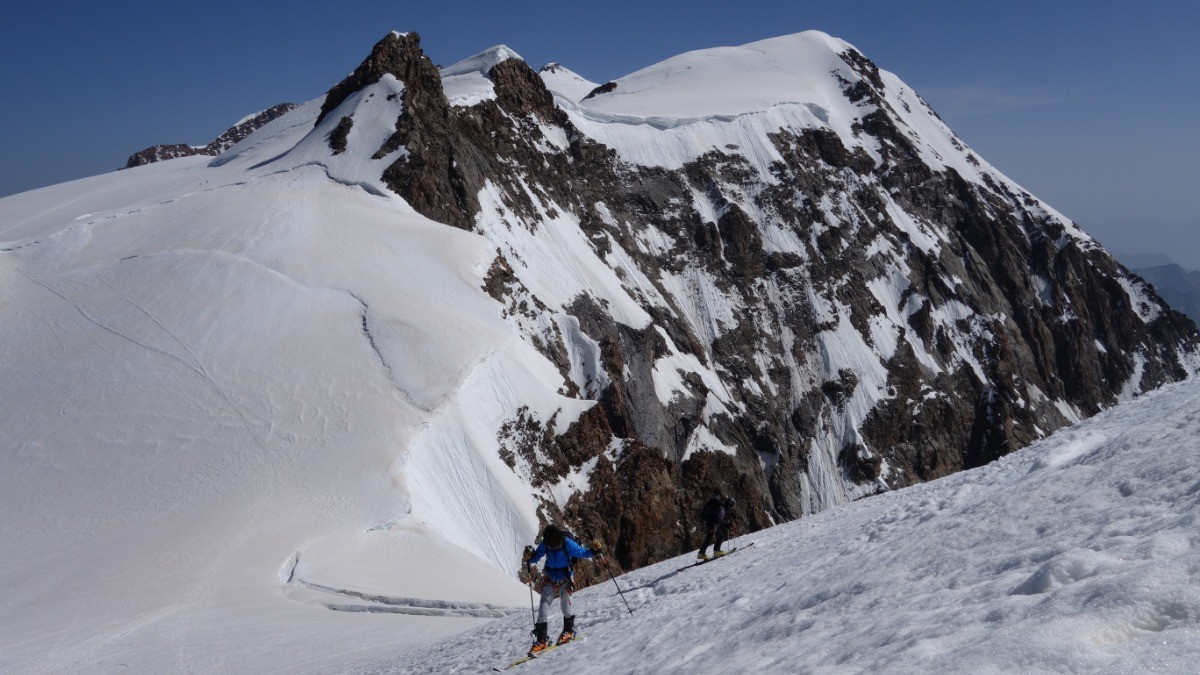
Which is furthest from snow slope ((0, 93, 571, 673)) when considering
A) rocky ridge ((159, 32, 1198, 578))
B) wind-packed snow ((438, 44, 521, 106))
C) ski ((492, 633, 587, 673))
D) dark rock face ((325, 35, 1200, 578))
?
wind-packed snow ((438, 44, 521, 106))

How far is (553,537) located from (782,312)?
53.6 m

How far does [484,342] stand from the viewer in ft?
96.3

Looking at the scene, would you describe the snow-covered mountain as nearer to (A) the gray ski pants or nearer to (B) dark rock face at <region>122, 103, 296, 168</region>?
(A) the gray ski pants

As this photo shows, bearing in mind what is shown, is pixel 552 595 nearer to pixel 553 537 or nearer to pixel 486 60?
pixel 553 537

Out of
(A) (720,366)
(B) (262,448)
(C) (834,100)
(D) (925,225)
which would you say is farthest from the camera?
(C) (834,100)

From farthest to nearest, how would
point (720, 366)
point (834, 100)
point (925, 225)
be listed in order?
point (834, 100)
point (925, 225)
point (720, 366)

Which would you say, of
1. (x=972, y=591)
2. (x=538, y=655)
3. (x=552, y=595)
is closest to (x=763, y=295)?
(x=552, y=595)

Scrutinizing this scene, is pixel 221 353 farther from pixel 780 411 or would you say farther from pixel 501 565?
pixel 780 411

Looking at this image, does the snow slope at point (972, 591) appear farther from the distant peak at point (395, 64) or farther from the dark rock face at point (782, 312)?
the distant peak at point (395, 64)

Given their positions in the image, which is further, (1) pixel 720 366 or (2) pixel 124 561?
(1) pixel 720 366

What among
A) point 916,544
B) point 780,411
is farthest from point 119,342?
point 780,411

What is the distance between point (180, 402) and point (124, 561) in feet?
25.2

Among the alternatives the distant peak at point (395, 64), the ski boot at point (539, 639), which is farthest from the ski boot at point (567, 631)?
the distant peak at point (395, 64)

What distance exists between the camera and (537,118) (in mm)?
58938
